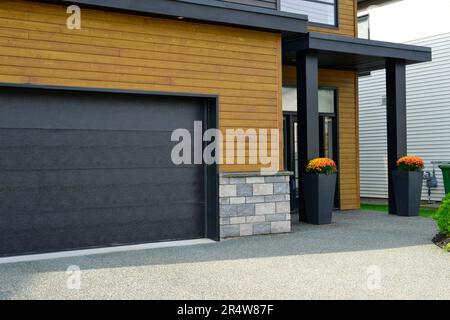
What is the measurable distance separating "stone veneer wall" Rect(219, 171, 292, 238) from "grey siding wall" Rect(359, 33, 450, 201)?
29.6ft

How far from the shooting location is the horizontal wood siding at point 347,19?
1320 cm

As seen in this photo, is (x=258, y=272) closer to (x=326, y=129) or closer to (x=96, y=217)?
(x=96, y=217)

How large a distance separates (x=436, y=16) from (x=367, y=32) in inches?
114

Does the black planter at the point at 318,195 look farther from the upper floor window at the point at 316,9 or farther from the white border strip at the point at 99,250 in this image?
the upper floor window at the point at 316,9

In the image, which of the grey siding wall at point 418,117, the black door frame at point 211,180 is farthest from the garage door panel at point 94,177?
the grey siding wall at point 418,117

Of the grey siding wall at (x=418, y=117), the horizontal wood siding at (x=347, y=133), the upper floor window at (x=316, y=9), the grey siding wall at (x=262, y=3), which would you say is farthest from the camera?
the grey siding wall at (x=418, y=117)

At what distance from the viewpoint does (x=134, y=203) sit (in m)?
8.52

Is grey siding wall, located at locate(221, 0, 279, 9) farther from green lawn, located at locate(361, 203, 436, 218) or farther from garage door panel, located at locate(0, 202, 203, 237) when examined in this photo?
green lawn, located at locate(361, 203, 436, 218)

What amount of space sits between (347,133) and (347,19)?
2935 mm

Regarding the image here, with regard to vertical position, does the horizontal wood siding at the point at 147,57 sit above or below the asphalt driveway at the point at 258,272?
above

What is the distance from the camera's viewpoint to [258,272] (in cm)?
637

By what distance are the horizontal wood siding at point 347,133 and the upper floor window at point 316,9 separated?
1275 millimetres

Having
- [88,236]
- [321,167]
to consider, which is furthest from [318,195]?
[88,236]

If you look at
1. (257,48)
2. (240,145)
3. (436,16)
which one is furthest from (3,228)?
(436,16)
